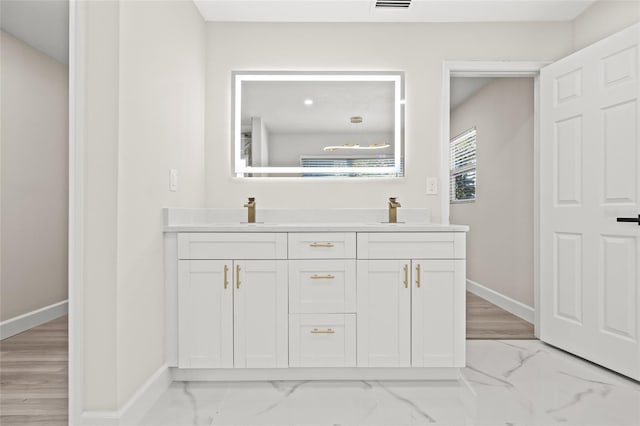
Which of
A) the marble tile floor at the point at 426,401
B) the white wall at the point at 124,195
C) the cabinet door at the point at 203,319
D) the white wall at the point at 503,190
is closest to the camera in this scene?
the white wall at the point at 124,195

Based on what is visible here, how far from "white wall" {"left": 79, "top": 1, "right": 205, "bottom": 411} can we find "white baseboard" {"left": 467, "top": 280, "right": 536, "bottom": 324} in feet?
9.78

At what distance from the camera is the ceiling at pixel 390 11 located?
2.54m

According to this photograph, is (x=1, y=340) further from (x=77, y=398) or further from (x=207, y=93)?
(x=207, y=93)

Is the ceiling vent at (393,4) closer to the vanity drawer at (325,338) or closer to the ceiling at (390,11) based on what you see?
the ceiling at (390,11)

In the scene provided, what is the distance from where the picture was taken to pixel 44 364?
2.42m

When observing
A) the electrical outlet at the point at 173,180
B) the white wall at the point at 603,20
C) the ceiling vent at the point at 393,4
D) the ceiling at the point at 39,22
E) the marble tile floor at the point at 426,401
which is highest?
the ceiling at the point at 39,22

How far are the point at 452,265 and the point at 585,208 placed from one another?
108cm

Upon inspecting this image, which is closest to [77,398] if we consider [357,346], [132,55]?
[357,346]

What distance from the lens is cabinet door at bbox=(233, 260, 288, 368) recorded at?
6.86ft

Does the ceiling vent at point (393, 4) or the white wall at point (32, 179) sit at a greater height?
the ceiling vent at point (393, 4)

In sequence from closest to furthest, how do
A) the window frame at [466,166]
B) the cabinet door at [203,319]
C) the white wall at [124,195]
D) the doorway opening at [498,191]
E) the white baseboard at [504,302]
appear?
the white wall at [124,195], the cabinet door at [203,319], the doorway opening at [498,191], the white baseboard at [504,302], the window frame at [466,166]

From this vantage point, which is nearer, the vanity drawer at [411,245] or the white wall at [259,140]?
the vanity drawer at [411,245]

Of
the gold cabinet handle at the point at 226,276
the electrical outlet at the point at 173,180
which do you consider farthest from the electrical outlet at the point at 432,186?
the electrical outlet at the point at 173,180

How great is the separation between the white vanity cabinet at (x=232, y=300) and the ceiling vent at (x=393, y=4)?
5.40 feet
